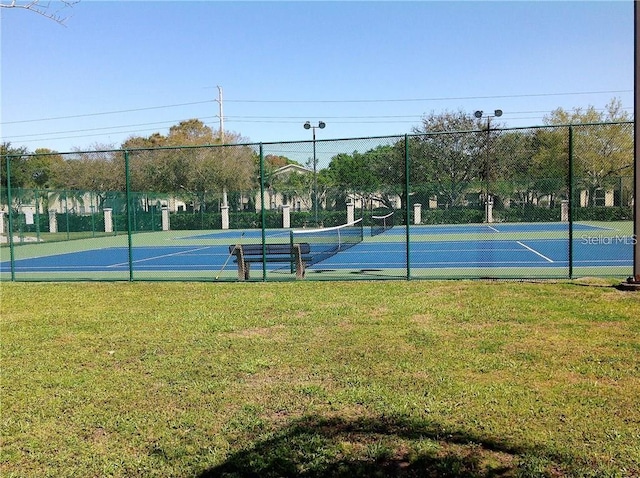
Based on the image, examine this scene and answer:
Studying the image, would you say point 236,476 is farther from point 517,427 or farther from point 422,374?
point 422,374

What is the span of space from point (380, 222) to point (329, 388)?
1892 centimetres

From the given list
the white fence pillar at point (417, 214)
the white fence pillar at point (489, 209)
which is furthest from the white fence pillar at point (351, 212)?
the white fence pillar at point (489, 209)

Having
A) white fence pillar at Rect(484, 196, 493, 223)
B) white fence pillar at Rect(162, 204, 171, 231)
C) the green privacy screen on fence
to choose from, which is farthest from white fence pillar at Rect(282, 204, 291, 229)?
white fence pillar at Rect(162, 204, 171, 231)

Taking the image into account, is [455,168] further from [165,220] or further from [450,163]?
[165,220]

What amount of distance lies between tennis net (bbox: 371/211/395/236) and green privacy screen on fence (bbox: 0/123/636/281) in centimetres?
14

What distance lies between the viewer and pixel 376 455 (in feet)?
12.2

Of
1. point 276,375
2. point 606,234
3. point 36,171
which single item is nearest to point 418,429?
point 276,375

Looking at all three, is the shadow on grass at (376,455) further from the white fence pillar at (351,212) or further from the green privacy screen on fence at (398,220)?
the white fence pillar at (351,212)

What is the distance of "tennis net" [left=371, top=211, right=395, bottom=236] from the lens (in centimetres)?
2245

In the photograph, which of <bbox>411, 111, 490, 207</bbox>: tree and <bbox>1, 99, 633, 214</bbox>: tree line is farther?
<bbox>411, 111, 490, 207</bbox>: tree

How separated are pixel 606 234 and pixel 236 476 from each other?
73.2 ft

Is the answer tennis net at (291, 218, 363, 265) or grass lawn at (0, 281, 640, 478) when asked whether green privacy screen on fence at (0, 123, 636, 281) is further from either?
grass lawn at (0, 281, 640, 478)

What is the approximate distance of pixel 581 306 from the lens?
8.09m

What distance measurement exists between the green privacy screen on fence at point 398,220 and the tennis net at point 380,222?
0.46ft
